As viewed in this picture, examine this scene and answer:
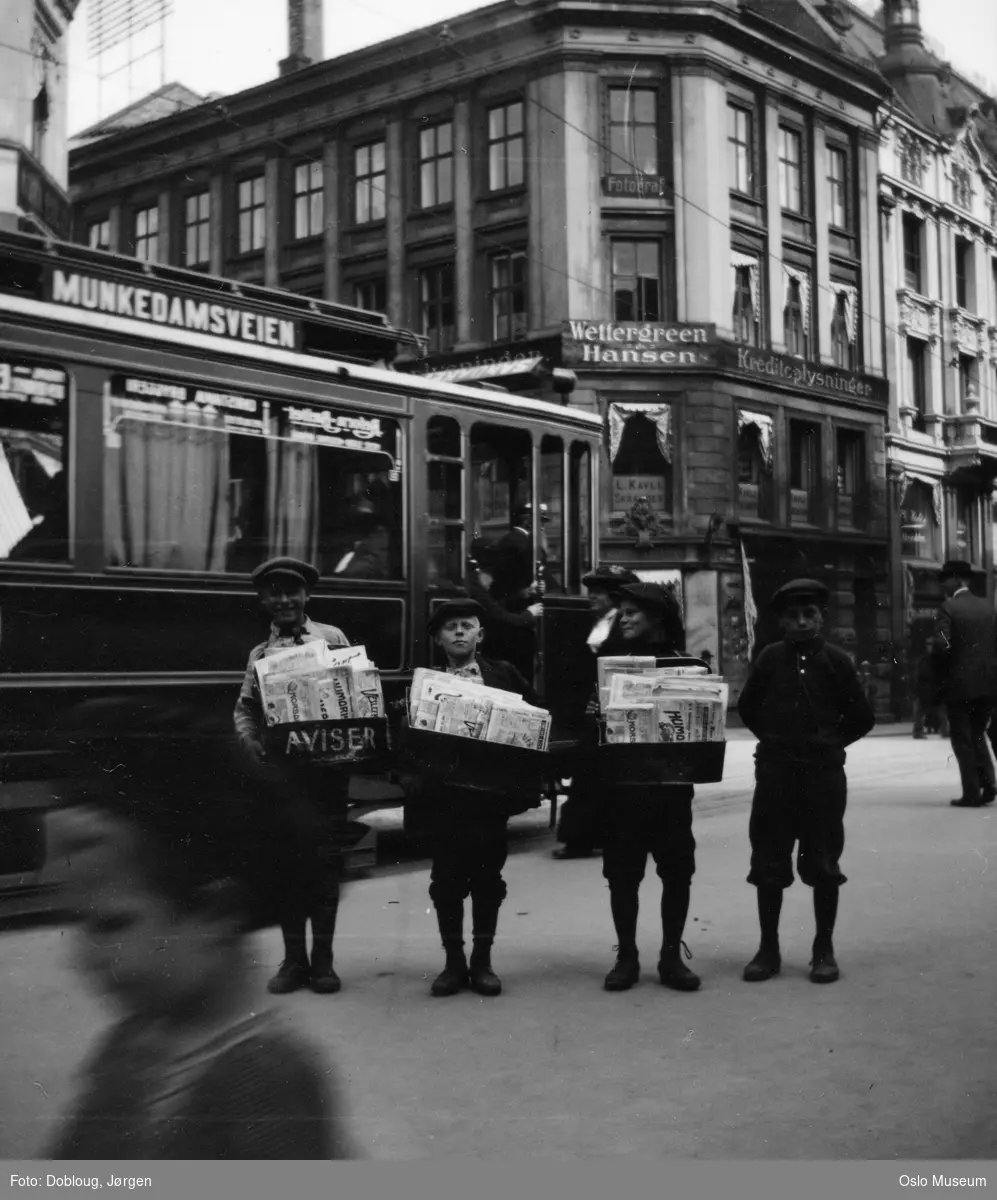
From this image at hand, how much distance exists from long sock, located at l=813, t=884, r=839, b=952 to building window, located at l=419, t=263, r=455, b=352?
71.3ft

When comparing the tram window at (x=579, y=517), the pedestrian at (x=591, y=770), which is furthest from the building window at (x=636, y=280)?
the pedestrian at (x=591, y=770)

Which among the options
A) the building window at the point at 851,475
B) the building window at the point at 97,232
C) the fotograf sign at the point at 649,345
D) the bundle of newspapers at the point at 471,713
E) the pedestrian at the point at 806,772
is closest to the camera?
the bundle of newspapers at the point at 471,713

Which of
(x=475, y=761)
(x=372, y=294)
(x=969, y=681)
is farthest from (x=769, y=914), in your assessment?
(x=372, y=294)

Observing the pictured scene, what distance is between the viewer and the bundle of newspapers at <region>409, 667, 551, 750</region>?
17.6ft

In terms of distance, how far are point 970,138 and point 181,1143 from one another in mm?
16615

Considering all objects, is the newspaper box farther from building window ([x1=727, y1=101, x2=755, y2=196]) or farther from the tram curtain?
building window ([x1=727, y1=101, x2=755, y2=196])

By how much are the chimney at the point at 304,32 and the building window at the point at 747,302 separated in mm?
19385

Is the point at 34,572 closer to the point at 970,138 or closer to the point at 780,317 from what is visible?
the point at 970,138

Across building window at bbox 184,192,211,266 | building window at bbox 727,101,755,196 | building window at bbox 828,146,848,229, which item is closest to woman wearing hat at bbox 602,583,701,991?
building window at bbox 184,192,211,266

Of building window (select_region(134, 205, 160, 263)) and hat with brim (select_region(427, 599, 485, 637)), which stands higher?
building window (select_region(134, 205, 160, 263))

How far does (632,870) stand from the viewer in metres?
5.80

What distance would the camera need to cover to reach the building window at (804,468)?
1036 inches

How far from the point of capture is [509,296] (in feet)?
85.3

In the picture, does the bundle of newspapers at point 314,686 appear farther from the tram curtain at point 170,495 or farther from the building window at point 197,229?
the building window at point 197,229
